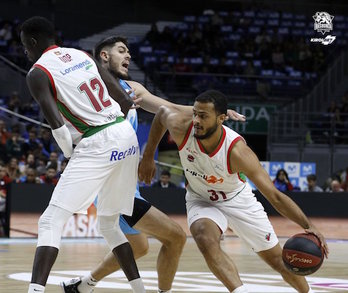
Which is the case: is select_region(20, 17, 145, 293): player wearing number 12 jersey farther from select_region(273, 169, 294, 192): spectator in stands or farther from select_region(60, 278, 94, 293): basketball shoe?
select_region(273, 169, 294, 192): spectator in stands

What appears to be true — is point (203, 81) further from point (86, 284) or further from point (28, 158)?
point (86, 284)

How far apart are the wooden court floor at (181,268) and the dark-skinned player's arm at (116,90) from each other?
202cm

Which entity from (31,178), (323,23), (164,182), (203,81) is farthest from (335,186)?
(323,23)

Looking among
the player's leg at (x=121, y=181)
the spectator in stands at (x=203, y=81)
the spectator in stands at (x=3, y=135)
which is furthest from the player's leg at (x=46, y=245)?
the spectator in stands at (x=203, y=81)

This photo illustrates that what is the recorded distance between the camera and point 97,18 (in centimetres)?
2583

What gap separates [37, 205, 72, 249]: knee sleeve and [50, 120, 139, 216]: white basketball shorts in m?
0.04

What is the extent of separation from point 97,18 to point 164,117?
65.5ft

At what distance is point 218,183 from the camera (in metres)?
6.12

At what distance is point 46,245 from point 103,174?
60 centimetres

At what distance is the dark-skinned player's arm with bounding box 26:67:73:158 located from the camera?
5.36m

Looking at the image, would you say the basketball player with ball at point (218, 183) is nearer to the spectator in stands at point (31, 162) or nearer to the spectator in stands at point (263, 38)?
the spectator in stands at point (31, 162)

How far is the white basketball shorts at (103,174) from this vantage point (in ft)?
18.0

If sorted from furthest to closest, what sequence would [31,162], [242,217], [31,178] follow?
[31,162]
[31,178]
[242,217]

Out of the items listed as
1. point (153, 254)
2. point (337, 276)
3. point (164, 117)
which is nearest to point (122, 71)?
point (164, 117)
